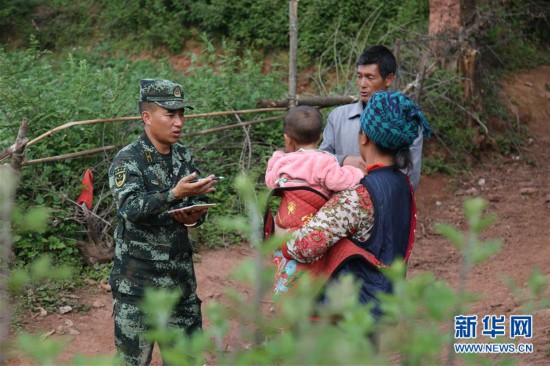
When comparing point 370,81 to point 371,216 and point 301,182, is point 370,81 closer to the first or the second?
point 301,182

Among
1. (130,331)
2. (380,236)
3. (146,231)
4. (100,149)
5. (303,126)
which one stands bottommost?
(130,331)

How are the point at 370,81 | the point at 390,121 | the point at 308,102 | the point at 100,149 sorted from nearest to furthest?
1. the point at 390,121
2. the point at 370,81
3. the point at 100,149
4. the point at 308,102

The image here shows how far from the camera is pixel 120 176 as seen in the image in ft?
11.2

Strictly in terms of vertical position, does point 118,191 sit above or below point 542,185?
above

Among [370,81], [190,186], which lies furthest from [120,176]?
[370,81]

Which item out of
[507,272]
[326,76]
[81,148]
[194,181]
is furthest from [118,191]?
[326,76]

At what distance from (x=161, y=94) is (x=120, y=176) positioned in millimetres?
451

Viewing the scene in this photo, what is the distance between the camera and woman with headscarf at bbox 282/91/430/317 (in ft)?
9.12

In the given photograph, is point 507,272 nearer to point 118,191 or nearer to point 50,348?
point 118,191

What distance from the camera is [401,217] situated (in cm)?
293

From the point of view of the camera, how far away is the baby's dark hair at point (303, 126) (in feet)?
10.4

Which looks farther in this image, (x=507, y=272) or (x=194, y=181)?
(x=507, y=272)

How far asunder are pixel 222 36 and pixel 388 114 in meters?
8.88

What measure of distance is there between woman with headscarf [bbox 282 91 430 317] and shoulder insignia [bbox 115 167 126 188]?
0.93 m
